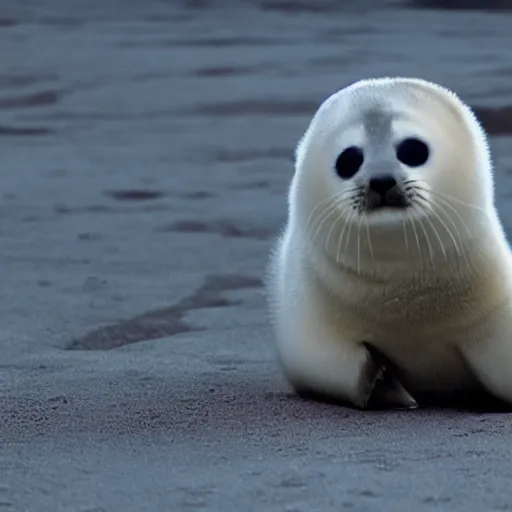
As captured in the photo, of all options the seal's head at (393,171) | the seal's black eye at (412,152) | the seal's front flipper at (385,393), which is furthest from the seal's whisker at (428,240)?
the seal's front flipper at (385,393)

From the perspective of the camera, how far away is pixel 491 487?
3074mm

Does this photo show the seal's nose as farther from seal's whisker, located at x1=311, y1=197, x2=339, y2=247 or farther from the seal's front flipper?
the seal's front flipper

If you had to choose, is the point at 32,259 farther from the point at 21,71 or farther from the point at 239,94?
the point at 21,71

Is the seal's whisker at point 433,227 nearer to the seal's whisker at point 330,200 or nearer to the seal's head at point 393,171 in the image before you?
the seal's head at point 393,171

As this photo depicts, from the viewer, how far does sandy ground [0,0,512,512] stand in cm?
321

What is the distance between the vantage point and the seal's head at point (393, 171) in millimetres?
3752

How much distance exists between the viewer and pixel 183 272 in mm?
6539

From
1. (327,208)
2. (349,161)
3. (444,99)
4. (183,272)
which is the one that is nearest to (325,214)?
(327,208)

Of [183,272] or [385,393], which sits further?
[183,272]

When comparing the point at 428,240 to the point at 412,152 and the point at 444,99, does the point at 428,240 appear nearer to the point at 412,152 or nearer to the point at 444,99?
the point at 412,152

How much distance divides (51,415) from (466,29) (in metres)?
11.9

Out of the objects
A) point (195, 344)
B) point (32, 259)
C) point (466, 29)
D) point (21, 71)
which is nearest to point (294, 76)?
point (21, 71)

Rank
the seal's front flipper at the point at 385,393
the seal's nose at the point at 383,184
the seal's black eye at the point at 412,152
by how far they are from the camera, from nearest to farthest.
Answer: the seal's nose at the point at 383,184 < the seal's black eye at the point at 412,152 < the seal's front flipper at the point at 385,393

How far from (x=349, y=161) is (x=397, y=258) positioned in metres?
0.25
